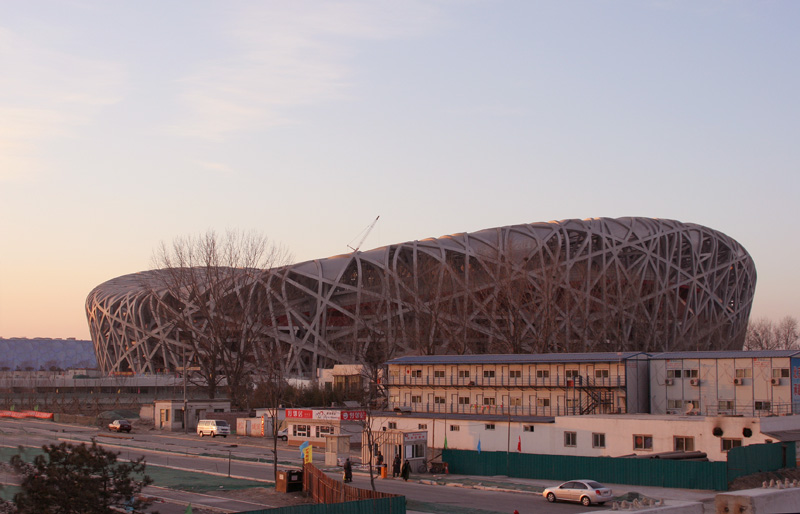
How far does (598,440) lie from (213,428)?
3212 centimetres

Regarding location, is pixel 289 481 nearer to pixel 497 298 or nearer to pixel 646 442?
pixel 646 442

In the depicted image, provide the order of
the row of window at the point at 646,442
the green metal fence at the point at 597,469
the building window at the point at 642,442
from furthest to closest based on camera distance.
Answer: the building window at the point at 642,442 < the row of window at the point at 646,442 < the green metal fence at the point at 597,469

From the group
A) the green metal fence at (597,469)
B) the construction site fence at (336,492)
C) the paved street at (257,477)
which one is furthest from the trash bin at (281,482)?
the green metal fence at (597,469)

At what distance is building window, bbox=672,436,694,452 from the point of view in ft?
132

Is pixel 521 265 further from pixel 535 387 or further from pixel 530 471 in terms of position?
pixel 530 471

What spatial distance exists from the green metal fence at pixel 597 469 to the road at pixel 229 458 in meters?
3.88

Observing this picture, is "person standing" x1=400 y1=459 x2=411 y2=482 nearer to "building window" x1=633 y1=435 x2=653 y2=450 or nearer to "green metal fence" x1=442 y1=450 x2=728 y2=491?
"green metal fence" x1=442 y1=450 x2=728 y2=491

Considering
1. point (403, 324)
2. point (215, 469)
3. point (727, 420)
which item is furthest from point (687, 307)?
point (215, 469)

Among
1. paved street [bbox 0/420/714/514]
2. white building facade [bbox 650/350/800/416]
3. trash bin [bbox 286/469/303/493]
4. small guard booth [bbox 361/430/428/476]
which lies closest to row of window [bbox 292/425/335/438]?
paved street [bbox 0/420/714/514]

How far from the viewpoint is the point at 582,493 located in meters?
32.2

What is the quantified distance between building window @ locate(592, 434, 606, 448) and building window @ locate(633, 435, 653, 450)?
174 centimetres

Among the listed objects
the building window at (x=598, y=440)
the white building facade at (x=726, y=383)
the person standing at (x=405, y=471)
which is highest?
the white building facade at (x=726, y=383)

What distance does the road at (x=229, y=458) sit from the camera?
105 feet

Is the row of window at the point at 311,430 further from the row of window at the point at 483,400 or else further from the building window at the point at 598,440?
the building window at the point at 598,440
